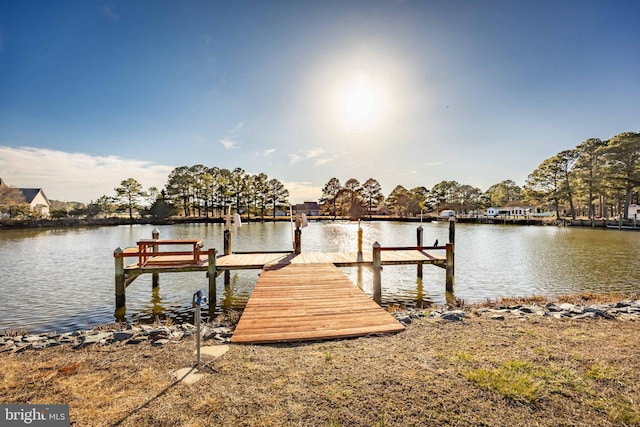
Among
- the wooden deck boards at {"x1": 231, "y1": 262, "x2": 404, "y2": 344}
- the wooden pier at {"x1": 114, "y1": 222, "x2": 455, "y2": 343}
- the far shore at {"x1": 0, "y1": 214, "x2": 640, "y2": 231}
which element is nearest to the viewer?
the wooden deck boards at {"x1": 231, "y1": 262, "x2": 404, "y2": 344}

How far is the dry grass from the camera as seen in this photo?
3201 mm

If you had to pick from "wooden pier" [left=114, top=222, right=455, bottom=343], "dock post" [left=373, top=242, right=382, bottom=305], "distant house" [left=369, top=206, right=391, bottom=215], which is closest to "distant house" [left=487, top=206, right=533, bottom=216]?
"distant house" [left=369, top=206, right=391, bottom=215]

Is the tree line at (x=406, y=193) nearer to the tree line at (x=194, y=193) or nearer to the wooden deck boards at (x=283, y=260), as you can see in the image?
the tree line at (x=194, y=193)

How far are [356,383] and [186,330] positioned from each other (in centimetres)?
473

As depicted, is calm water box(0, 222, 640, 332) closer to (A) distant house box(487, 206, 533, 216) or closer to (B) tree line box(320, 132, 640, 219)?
(B) tree line box(320, 132, 640, 219)

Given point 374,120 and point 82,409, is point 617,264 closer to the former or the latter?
point 374,120

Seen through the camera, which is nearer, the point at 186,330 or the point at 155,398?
the point at 155,398

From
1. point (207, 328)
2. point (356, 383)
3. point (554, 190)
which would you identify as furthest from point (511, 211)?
point (356, 383)

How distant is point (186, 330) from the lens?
685cm

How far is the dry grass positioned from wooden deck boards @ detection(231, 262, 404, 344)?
0.85 ft

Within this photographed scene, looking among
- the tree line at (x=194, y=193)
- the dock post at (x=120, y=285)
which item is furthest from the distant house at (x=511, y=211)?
the dock post at (x=120, y=285)

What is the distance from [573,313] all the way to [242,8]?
1734cm

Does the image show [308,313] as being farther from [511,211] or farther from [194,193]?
[511,211]

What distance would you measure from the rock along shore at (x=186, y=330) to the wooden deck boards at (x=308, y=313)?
685 millimetres
